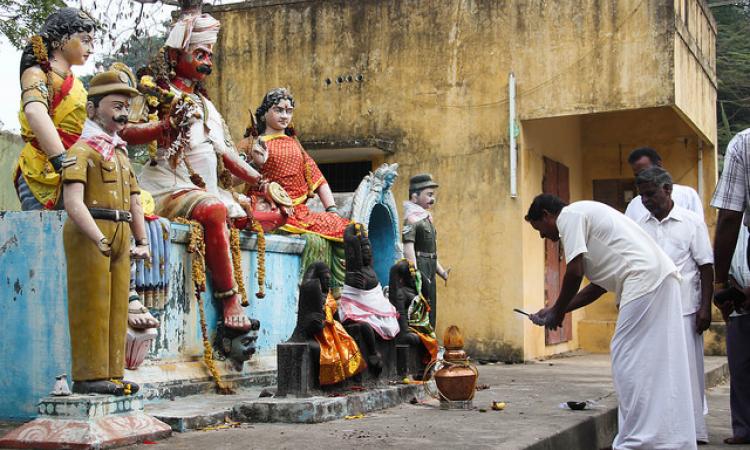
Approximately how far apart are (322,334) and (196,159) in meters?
1.95

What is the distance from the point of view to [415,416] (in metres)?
5.95

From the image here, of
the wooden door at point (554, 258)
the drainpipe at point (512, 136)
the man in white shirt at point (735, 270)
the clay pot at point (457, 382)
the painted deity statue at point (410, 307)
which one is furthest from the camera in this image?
the wooden door at point (554, 258)

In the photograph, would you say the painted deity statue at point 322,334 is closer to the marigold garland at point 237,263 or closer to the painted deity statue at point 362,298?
the painted deity statue at point 362,298

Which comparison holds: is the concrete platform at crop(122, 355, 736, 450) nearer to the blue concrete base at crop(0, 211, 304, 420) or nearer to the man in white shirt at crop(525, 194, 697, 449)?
the man in white shirt at crop(525, 194, 697, 449)

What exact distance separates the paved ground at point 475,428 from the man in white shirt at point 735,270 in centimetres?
30

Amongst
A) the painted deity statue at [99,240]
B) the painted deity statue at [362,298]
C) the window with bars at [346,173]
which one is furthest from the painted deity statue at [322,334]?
the window with bars at [346,173]

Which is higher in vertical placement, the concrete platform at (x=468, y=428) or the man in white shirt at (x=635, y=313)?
the man in white shirt at (x=635, y=313)

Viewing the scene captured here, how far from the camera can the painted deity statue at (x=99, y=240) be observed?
4.49 metres

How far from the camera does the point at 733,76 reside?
20.6 meters

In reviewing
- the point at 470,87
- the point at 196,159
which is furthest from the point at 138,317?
the point at 470,87

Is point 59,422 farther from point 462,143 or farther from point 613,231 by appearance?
point 462,143

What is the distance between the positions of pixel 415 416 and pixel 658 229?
1995 millimetres

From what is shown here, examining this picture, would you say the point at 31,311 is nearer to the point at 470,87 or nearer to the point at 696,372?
the point at 696,372

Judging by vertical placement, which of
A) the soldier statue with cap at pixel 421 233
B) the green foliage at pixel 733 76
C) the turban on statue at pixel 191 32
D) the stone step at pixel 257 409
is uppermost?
the green foliage at pixel 733 76
